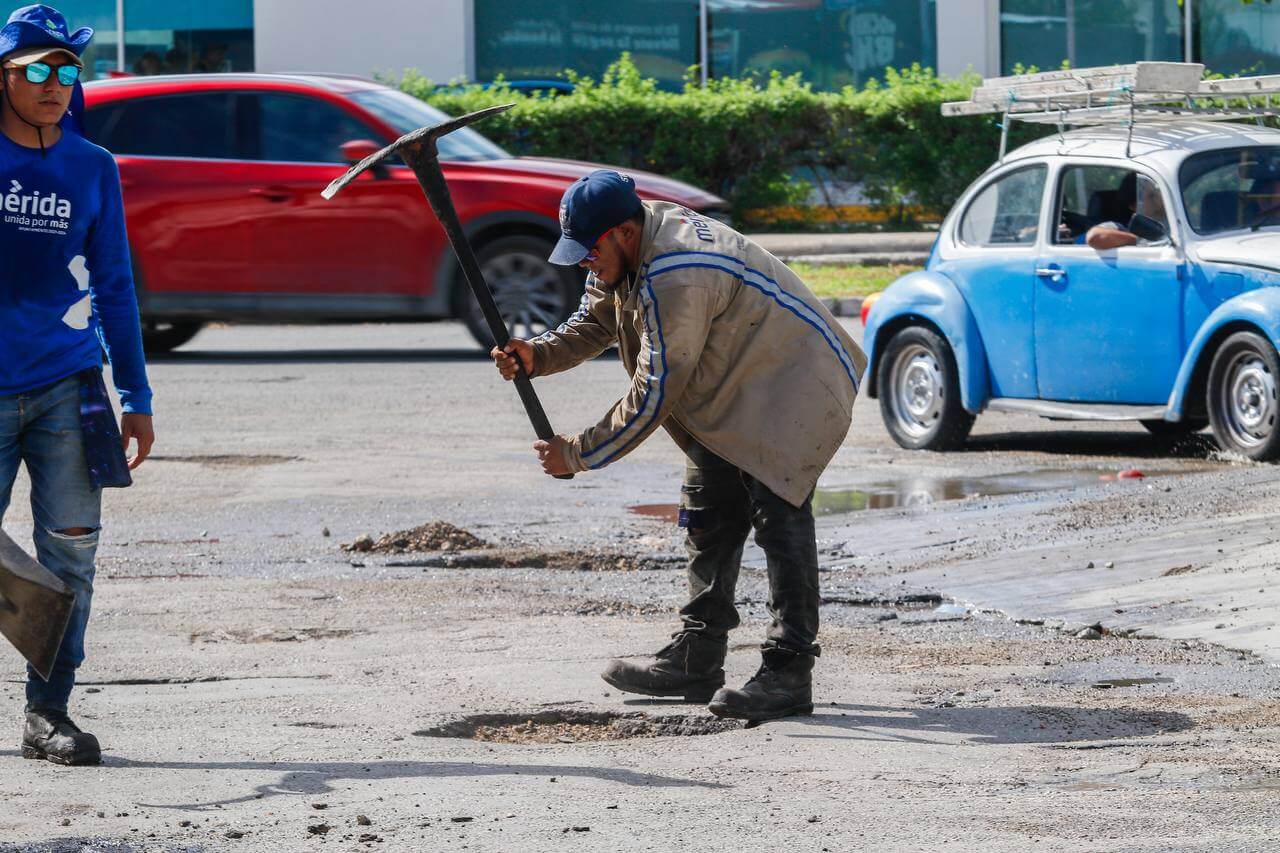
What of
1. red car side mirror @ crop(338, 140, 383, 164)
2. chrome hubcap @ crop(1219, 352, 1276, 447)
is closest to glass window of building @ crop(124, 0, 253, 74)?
red car side mirror @ crop(338, 140, 383, 164)

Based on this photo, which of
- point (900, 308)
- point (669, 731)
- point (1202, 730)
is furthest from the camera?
point (900, 308)

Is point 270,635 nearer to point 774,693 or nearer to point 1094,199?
point 774,693

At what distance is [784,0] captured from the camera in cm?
2742

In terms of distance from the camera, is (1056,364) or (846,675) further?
(1056,364)

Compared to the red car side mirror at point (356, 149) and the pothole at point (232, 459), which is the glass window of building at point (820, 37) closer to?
the red car side mirror at point (356, 149)

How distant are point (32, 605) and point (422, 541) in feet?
12.6

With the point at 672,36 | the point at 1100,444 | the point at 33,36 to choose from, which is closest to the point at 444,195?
the point at 33,36

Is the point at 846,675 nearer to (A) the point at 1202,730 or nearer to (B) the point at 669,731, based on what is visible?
(B) the point at 669,731

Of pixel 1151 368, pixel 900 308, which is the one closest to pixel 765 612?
pixel 1151 368

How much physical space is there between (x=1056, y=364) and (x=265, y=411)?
4.61 m

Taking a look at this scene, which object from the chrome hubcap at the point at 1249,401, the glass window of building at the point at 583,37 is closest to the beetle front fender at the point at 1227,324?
the chrome hubcap at the point at 1249,401

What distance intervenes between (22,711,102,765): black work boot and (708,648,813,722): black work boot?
1.57 m

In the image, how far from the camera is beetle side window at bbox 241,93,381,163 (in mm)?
14453

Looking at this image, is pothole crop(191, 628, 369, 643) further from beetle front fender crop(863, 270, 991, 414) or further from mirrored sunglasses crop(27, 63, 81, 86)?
beetle front fender crop(863, 270, 991, 414)
